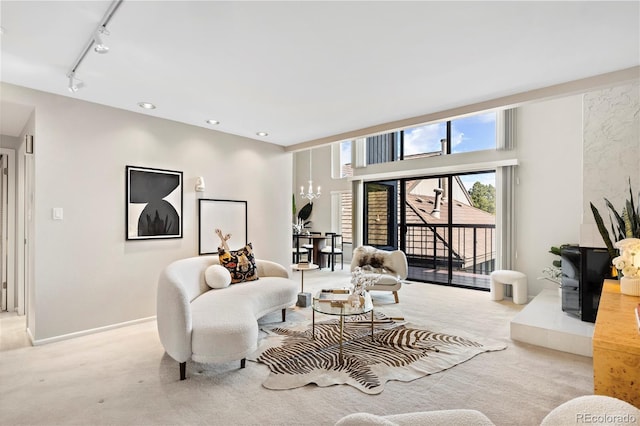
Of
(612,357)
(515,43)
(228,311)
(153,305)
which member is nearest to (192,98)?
(228,311)

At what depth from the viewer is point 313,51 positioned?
7.96 ft

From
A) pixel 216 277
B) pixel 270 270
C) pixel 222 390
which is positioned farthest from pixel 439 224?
pixel 222 390

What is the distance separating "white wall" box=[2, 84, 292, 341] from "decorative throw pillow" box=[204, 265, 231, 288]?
756 millimetres

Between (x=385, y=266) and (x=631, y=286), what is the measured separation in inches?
124

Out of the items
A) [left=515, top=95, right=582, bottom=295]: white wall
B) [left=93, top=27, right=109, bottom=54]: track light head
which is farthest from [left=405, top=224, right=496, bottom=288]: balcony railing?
[left=93, top=27, right=109, bottom=54]: track light head

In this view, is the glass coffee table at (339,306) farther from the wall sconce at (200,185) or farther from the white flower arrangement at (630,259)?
the wall sconce at (200,185)

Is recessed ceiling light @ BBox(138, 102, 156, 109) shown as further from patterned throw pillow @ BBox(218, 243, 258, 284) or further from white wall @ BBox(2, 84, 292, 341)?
patterned throw pillow @ BBox(218, 243, 258, 284)

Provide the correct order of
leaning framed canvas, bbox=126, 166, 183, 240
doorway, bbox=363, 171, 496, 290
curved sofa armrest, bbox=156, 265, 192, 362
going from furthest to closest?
doorway, bbox=363, 171, 496, 290
leaning framed canvas, bbox=126, 166, 183, 240
curved sofa armrest, bbox=156, 265, 192, 362

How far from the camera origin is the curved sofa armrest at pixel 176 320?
2.45 metres

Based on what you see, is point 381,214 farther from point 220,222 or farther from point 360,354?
point 360,354

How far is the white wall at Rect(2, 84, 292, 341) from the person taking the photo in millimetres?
3184

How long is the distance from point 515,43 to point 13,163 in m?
5.64

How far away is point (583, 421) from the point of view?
1.01 metres

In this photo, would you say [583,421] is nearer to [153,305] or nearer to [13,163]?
[153,305]
